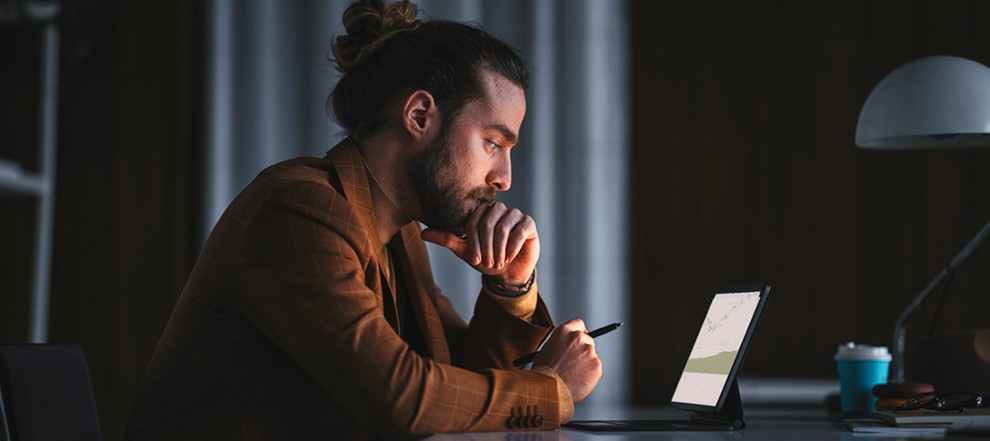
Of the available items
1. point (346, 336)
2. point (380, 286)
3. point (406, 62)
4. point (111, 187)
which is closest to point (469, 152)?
point (406, 62)

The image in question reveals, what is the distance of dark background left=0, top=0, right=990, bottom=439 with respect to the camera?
128 inches

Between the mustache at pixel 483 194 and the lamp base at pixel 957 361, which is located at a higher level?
the mustache at pixel 483 194

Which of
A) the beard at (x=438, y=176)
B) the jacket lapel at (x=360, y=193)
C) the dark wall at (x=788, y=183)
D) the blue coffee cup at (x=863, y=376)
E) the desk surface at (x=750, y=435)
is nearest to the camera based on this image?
the desk surface at (x=750, y=435)

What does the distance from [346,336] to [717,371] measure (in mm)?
526

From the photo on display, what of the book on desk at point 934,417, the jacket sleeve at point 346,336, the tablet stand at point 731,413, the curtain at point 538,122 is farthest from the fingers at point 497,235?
the curtain at point 538,122

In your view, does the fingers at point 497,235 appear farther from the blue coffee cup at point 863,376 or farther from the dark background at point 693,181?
the dark background at point 693,181

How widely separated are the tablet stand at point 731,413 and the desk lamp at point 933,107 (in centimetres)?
51

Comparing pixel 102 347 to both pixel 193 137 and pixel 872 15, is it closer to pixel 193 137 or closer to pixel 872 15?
pixel 193 137

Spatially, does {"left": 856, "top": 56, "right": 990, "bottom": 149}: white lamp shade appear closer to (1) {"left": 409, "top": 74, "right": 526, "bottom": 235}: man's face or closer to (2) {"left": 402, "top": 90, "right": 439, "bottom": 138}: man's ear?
(1) {"left": 409, "top": 74, "right": 526, "bottom": 235}: man's face

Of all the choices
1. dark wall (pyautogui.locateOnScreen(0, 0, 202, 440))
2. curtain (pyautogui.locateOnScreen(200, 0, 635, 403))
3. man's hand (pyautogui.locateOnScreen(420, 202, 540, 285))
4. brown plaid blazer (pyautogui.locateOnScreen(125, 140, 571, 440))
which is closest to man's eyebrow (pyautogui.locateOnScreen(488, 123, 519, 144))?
man's hand (pyautogui.locateOnScreen(420, 202, 540, 285))

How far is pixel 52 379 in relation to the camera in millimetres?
1405

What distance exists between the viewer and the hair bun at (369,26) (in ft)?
5.38

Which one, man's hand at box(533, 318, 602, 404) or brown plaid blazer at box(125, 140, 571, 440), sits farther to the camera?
man's hand at box(533, 318, 602, 404)

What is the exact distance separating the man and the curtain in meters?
1.46
